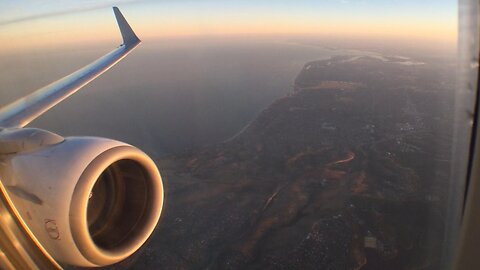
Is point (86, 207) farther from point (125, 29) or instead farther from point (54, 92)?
point (54, 92)

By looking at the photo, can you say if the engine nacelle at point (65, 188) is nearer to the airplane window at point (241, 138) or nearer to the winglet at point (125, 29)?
the airplane window at point (241, 138)

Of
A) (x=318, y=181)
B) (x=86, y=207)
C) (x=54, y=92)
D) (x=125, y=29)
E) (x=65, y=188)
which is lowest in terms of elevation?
(x=318, y=181)

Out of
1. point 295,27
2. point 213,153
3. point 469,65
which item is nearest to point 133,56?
point 213,153

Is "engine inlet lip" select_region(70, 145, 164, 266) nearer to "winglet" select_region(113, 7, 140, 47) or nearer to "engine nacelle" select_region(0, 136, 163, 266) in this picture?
"engine nacelle" select_region(0, 136, 163, 266)

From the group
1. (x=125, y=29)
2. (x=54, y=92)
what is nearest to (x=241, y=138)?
(x=125, y=29)

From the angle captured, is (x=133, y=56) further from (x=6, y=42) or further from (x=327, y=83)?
(x=327, y=83)

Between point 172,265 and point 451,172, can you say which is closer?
point 451,172

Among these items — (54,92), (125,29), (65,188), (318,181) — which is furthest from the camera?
(54,92)
